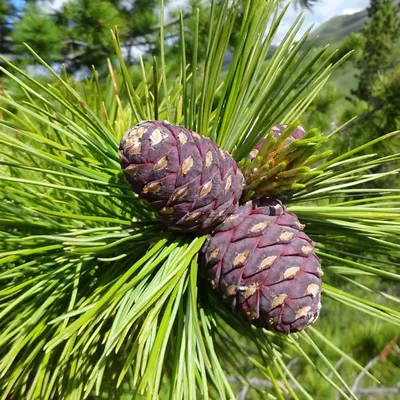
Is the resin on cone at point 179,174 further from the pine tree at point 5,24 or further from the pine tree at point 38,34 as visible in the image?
the pine tree at point 5,24

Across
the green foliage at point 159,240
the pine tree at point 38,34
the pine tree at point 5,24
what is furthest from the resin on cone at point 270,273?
the pine tree at point 5,24

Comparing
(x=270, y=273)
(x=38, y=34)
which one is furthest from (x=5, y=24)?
(x=270, y=273)

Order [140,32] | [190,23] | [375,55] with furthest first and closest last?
1. [375,55]
2. [140,32]
3. [190,23]

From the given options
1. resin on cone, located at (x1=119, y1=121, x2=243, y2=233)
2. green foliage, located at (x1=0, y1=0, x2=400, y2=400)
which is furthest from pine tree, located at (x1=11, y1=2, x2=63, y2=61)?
resin on cone, located at (x1=119, y1=121, x2=243, y2=233)

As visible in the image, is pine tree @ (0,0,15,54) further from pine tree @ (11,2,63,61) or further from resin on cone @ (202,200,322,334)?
resin on cone @ (202,200,322,334)

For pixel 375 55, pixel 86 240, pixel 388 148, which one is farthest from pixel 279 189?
pixel 375 55

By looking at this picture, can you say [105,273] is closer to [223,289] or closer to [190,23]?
[223,289]

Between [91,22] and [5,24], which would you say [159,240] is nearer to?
[91,22]
